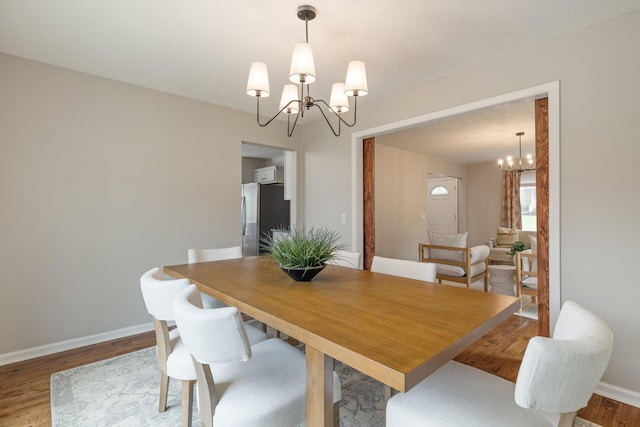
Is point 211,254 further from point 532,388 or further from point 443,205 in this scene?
point 443,205

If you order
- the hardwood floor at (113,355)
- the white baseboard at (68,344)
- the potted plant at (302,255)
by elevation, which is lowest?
the hardwood floor at (113,355)

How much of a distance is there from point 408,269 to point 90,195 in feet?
9.08

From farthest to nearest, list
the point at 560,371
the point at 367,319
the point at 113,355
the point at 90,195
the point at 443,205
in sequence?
the point at 443,205, the point at 90,195, the point at 113,355, the point at 367,319, the point at 560,371

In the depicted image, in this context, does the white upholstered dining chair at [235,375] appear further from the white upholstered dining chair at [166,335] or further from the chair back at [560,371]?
the chair back at [560,371]

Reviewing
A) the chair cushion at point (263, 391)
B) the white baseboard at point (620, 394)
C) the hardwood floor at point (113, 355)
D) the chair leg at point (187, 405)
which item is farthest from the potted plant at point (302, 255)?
the white baseboard at point (620, 394)

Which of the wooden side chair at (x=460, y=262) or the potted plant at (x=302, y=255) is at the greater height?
the potted plant at (x=302, y=255)

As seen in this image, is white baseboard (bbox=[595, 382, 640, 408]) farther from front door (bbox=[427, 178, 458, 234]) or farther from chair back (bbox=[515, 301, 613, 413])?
front door (bbox=[427, 178, 458, 234])

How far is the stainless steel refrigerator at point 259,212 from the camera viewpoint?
5750 mm

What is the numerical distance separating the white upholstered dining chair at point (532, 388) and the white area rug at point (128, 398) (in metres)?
0.74

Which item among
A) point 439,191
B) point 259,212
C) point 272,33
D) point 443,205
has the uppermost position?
point 272,33

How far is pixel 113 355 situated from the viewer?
2502 mm

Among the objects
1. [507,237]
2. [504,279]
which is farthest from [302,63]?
[507,237]

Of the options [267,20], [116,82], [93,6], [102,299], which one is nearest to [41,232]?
[102,299]

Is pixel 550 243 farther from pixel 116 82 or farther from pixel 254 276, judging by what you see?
pixel 116 82
